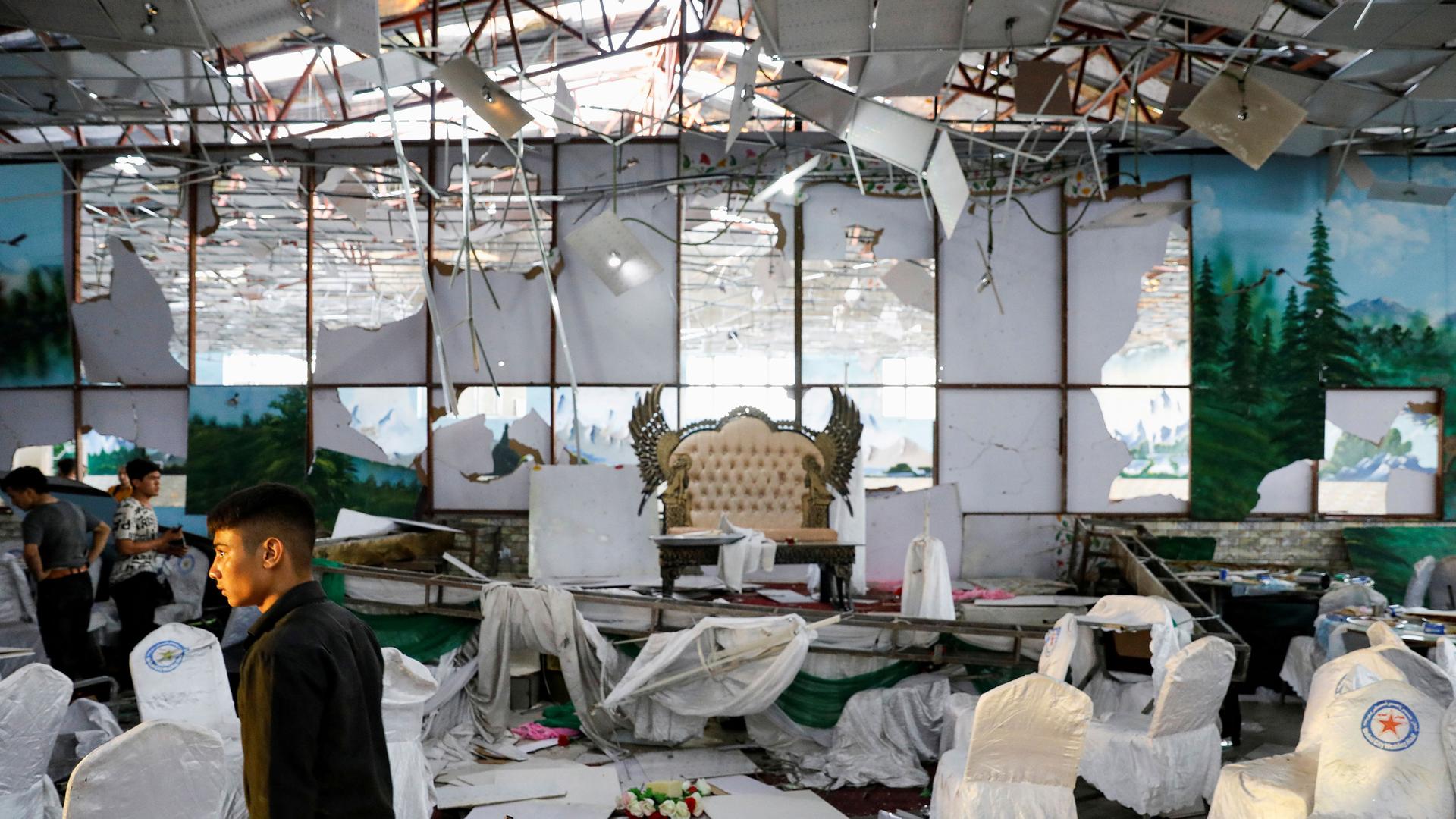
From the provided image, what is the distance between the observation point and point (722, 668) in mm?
5445

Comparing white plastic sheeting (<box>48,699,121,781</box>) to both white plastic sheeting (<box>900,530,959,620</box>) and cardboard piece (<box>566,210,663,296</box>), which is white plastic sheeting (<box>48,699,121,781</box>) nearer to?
white plastic sheeting (<box>900,530,959,620</box>)

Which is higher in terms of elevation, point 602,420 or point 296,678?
point 602,420

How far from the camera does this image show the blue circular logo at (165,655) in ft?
13.3

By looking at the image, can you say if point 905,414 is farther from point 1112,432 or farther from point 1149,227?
point 1149,227

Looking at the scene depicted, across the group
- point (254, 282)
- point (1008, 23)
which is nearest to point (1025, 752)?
point (1008, 23)

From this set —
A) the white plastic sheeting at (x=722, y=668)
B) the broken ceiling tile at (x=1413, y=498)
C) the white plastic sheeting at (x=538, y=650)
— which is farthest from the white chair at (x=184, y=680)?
the broken ceiling tile at (x=1413, y=498)

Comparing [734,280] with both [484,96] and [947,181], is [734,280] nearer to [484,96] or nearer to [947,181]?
[947,181]

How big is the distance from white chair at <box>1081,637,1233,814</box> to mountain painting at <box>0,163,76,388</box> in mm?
9015

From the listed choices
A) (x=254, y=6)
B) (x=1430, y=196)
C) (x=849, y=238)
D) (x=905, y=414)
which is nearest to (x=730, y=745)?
(x=254, y=6)

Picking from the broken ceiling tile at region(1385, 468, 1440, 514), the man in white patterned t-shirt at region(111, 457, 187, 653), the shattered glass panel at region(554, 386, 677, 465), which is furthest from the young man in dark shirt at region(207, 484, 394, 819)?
the broken ceiling tile at region(1385, 468, 1440, 514)

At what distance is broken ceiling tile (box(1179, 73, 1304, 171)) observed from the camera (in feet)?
17.2

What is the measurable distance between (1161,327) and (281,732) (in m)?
8.94

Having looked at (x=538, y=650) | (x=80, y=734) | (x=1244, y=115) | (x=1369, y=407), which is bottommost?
(x=80, y=734)

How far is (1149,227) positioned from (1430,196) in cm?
201
